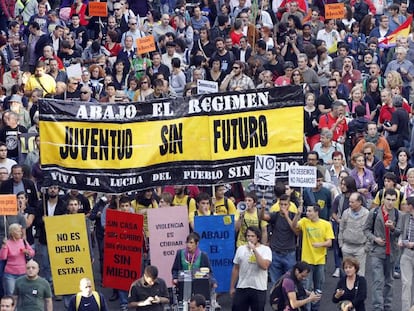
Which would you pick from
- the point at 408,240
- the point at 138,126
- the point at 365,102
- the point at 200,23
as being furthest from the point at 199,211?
the point at 200,23

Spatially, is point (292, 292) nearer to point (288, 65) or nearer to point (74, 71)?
point (74, 71)

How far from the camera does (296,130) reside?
2509 centimetres

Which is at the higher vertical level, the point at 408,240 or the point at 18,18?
the point at 18,18

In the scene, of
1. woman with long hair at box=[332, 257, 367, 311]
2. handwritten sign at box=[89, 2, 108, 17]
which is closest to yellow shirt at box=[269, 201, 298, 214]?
woman with long hair at box=[332, 257, 367, 311]

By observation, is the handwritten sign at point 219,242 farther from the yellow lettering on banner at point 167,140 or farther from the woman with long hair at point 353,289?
the woman with long hair at point 353,289

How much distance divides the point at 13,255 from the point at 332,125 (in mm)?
7312

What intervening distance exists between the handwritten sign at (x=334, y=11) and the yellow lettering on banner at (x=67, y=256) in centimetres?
1227

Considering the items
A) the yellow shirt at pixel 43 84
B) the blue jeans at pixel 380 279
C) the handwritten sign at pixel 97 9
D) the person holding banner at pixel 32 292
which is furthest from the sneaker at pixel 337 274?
the handwritten sign at pixel 97 9

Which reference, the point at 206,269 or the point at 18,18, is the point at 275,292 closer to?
the point at 206,269

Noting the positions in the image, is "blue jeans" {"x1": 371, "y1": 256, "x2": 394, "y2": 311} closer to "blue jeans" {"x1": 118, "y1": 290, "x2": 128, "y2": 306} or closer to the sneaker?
the sneaker

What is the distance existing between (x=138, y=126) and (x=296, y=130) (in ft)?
7.18

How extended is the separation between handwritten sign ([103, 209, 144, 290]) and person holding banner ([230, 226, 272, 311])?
1756mm

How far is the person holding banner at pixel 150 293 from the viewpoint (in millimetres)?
22953

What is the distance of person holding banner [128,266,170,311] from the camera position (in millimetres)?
22953
